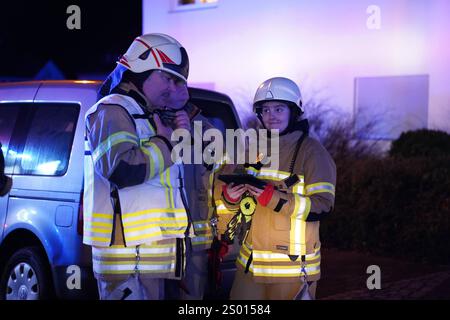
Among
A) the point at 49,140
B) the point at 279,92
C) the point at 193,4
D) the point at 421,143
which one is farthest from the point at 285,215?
the point at 193,4

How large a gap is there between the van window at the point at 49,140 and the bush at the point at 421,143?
689cm

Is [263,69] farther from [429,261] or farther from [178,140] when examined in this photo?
[178,140]

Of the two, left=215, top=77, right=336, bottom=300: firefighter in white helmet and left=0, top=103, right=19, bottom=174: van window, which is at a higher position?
left=0, top=103, right=19, bottom=174: van window

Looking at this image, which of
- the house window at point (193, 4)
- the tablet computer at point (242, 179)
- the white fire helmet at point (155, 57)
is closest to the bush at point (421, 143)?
the house window at point (193, 4)

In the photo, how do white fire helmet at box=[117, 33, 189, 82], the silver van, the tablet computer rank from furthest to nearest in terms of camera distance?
the silver van
the tablet computer
white fire helmet at box=[117, 33, 189, 82]

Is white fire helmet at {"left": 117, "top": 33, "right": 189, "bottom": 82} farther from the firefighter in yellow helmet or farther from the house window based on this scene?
the house window

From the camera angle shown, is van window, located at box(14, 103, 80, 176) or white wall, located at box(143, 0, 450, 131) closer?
van window, located at box(14, 103, 80, 176)

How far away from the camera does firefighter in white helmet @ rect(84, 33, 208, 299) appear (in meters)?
3.54

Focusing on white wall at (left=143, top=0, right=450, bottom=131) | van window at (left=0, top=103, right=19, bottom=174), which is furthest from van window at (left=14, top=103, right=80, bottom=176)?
white wall at (left=143, top=0, right=450, bottom=131)

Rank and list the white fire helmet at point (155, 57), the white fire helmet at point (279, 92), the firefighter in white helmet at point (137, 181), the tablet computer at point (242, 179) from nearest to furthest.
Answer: the firefighter in white helmet at point (137, 181)
the white fire helmet at point (155, 57)
the tablet computer at point (242, 179)
the white fire helmet at point (279, 92)

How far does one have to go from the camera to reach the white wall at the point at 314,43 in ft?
41.7

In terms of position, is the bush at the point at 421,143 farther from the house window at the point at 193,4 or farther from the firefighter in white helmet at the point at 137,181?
the firefighter in white helmet at the point at 137,181
